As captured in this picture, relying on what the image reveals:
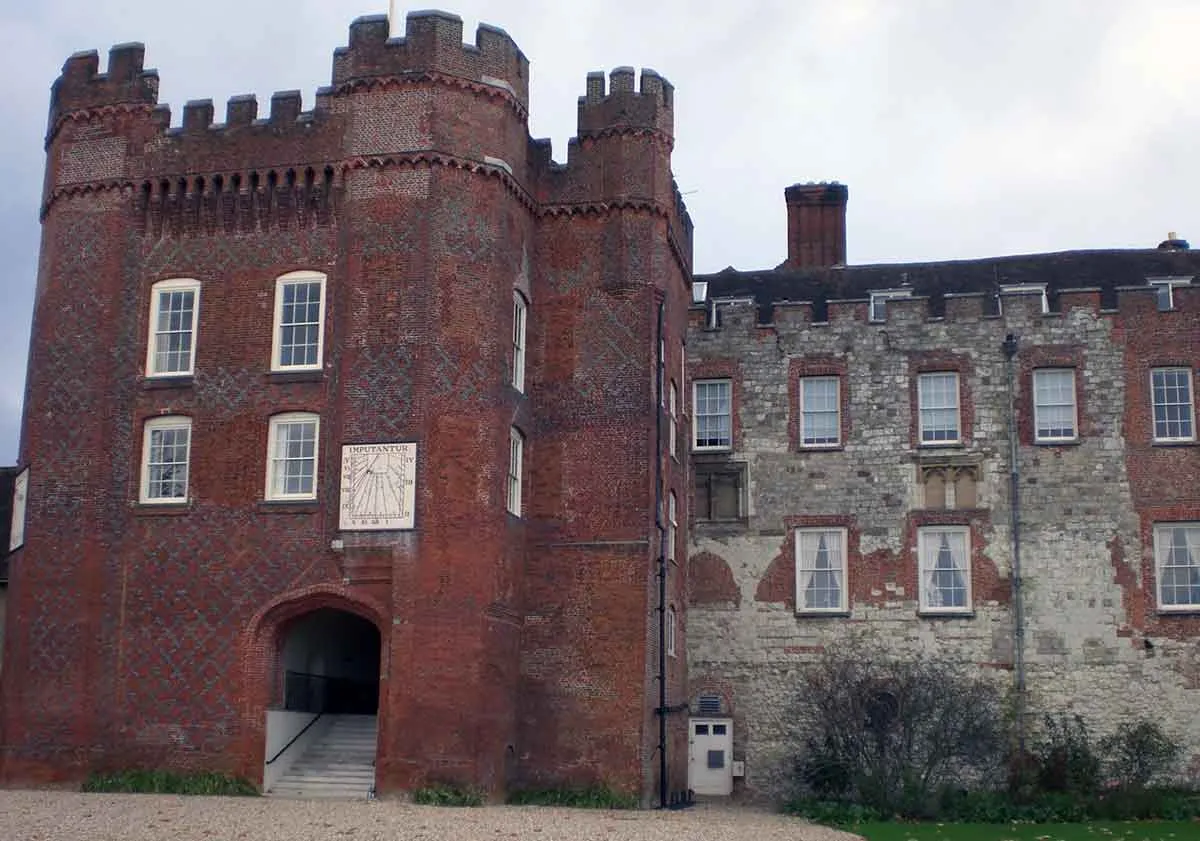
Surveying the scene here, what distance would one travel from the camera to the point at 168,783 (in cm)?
2662

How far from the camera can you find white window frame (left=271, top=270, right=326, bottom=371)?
1108 inches

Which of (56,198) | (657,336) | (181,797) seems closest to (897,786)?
(657,336)

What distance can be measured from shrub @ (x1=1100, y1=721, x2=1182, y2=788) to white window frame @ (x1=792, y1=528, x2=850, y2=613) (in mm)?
6164

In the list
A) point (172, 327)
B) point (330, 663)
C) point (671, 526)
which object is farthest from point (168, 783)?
point (671, 526)

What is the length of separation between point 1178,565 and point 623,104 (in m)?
15.3

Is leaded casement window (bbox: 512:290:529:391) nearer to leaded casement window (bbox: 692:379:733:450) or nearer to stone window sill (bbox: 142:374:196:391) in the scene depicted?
stone window sill (bbox: 142:374:196:391)

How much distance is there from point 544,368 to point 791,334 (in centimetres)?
749

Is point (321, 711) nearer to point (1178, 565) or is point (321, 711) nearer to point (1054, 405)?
point (1054, 405)

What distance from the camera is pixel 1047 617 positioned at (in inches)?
1288

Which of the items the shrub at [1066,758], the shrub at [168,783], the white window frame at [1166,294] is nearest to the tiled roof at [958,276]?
the white window frame at [1166,294]

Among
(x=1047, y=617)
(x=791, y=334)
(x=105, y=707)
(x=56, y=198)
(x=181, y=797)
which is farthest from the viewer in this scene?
(x=791, y=334)

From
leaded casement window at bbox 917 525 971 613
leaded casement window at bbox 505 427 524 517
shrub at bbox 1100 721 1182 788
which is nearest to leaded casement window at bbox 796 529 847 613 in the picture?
leaded casement window at bbox 917 525 971 613

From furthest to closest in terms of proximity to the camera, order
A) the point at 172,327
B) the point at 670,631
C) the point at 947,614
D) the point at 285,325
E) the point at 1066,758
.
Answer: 1. the point at 947,614
2. the point at 1066,758
3. the point at 670,631
4. the point at 172,327
5. the point at 285,325

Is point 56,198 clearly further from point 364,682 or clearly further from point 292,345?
point 364,682
